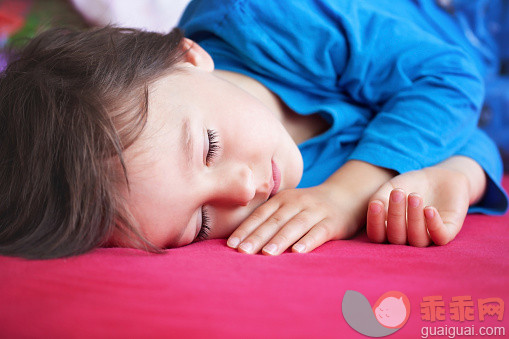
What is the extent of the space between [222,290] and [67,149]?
31 cm

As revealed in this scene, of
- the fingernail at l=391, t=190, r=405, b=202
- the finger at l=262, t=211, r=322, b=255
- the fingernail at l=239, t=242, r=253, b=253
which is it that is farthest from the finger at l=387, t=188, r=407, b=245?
the fingernail at l=239, t=242, r=253, b=253

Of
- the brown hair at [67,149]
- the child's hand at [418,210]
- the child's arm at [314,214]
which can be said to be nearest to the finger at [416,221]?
the child's hand at [418,210]

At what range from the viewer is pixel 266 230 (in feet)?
2.58

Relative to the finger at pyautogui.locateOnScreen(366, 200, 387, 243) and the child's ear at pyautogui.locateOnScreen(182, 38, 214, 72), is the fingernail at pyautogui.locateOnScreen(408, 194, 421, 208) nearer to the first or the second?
the finger at pyautogui.locateOnScreen(366, 200, 387, 243)

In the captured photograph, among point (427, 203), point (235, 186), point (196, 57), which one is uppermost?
point (196, 57)

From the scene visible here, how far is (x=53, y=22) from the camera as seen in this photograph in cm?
122

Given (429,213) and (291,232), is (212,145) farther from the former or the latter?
(429,213)

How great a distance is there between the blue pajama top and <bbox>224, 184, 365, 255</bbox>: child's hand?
0.20 m

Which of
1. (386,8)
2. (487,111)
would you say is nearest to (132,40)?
(386,8)

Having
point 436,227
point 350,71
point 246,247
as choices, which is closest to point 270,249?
point 246,247

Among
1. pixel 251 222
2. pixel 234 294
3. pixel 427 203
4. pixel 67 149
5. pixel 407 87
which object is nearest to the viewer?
pixel 234 294

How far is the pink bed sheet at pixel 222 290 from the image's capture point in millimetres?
514

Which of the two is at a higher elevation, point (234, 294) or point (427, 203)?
point (234, 294)

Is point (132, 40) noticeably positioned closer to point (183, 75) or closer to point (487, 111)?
point (183, 75)
